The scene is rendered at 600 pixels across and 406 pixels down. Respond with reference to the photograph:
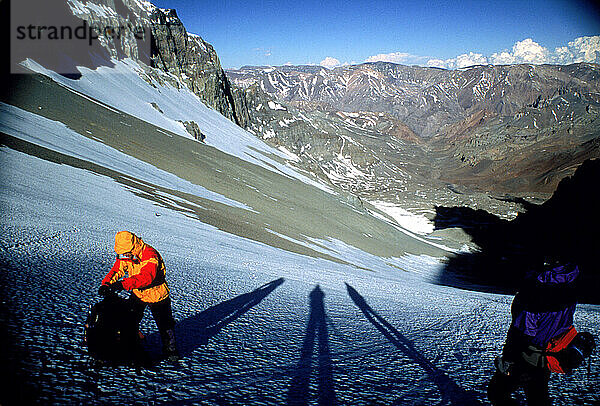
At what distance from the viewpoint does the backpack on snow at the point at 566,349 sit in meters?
3.14

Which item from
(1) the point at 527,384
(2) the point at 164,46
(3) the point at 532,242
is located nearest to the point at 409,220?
(3) the point at 532,242

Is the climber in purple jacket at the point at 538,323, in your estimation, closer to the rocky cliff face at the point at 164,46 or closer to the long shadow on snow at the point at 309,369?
the long shadow on snow at the point at 309,369

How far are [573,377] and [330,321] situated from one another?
3.91 meters

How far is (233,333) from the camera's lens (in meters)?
5.23

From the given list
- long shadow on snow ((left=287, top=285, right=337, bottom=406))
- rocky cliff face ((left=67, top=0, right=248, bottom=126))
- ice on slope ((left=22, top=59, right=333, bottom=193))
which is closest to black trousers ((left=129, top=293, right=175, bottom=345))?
long shadow on snow ((left=287, top=285, right=337, bottom=406))

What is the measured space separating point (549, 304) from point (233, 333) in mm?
4270

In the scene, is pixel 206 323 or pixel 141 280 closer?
pixel 141 280

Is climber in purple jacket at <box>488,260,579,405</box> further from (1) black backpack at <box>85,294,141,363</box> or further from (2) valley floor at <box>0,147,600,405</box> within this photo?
(1) black backpack at <box>85,294,141,363</box>

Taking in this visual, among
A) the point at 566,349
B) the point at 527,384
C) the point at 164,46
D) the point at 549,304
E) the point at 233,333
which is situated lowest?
the point at 233,333

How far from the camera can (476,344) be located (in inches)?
223

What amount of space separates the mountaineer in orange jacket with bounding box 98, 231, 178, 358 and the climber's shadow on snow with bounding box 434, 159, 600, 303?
22.6m

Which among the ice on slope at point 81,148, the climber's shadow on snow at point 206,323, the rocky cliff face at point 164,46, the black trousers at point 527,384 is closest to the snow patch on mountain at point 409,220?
the ice on slope at point 81,148

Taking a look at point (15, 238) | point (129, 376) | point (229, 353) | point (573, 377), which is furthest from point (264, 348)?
point (15, 238)

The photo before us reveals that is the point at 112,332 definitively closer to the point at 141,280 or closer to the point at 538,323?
the point at 141,280
